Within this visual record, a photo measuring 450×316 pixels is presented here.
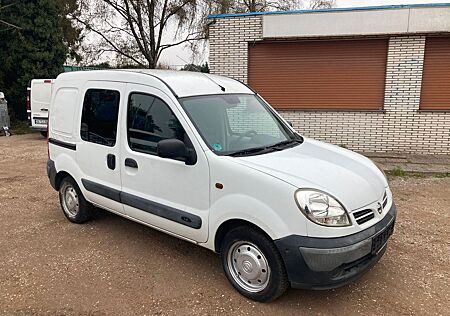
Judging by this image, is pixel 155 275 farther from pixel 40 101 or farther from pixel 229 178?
pixel 40 101

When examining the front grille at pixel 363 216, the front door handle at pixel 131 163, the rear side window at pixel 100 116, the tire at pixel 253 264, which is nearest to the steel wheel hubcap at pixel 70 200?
the rear side window at pixel 100 116

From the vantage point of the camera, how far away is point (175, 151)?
3.05m

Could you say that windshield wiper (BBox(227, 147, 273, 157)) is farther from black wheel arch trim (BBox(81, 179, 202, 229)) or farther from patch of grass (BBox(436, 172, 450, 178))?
patch of grass (BBox(436, 172, 450, 178))

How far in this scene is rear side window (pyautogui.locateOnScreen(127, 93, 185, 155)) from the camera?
3.37 metres

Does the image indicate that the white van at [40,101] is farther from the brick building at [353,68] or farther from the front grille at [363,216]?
the front grille at [363,216]

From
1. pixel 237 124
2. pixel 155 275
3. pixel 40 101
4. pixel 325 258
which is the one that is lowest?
pixel 155 275

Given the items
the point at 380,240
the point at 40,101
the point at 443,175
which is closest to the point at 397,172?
the point at 443,175

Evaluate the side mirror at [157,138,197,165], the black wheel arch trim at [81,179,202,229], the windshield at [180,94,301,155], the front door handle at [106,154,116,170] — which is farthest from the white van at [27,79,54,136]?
the side mirror at [157,138,197,165]

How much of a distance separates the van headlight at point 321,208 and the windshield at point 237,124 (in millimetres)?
732

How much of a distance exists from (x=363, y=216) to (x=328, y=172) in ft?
1.42

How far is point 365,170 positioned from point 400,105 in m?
5.95

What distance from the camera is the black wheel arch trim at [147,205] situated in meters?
3.26

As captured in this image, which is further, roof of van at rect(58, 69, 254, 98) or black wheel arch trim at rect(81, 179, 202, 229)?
roof of van at rect(58, 69, 254, 98)

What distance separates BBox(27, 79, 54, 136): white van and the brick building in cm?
600
